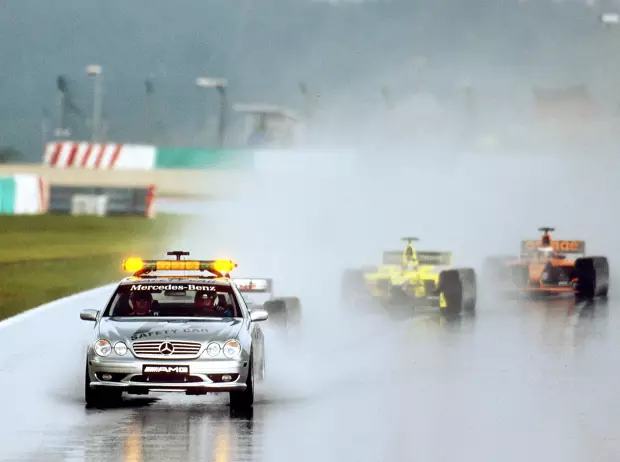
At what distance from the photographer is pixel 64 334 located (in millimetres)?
24438

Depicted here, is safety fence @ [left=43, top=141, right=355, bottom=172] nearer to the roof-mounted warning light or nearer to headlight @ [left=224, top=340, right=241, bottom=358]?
the roof-mounted warning light

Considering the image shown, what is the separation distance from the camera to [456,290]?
100ft

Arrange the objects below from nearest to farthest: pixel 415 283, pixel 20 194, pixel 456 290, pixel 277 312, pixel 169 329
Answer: pixel 169 329, pixel 277 312, pixel 456 290, pixel 415 283, pixel 20 194

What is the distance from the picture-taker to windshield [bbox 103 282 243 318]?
17.2 metres

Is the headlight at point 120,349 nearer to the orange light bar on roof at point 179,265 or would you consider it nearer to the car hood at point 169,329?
the car hood at point 169,329

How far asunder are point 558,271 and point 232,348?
20699mm

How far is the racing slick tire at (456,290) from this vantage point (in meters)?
30.5

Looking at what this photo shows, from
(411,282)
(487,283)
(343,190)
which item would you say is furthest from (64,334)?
(343,190)

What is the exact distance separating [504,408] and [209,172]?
74673mm

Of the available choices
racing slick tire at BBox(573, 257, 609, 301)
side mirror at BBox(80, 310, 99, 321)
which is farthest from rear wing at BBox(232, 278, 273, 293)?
racing slick tire at BBox(573, 257, 609, 301)

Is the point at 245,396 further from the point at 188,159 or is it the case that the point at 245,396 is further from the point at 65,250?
the point at 188,159

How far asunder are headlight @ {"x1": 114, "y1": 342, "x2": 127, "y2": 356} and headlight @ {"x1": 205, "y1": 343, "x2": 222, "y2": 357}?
706 millimetres

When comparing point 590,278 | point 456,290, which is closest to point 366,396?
point 456,290

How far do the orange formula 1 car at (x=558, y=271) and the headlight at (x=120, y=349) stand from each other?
20.3 metres
